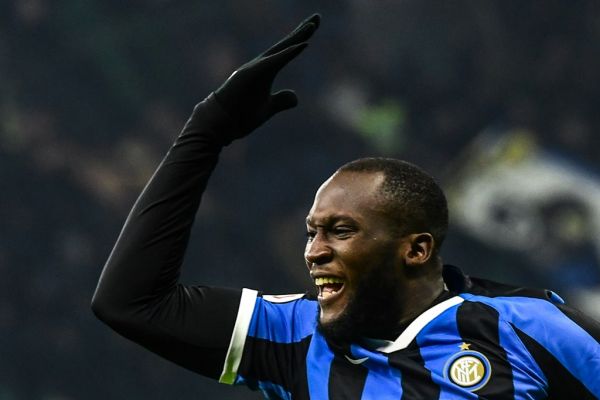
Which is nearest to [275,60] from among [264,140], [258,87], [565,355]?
[258,87]

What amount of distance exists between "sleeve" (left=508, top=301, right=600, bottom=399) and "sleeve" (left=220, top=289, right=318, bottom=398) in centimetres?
44

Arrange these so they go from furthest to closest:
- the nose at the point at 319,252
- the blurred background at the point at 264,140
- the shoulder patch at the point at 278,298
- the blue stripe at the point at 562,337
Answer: the blurred background at the point at 264,140 < the shoulder patch at the point at 278,298 < the nose at the point at 319,252 < the blue stripe at the point at 562,337

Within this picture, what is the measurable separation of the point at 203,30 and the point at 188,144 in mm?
3591

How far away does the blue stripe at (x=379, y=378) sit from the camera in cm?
184

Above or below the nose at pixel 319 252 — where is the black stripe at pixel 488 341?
below

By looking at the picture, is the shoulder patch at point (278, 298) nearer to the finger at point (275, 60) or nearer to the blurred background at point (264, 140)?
the finger at point (275, 60)

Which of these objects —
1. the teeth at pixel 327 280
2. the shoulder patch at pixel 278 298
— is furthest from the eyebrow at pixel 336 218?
the shoulder patch at pixel 278 298

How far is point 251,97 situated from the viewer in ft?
6.04

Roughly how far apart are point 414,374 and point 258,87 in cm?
61

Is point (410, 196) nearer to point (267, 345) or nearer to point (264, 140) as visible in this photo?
point (267, 345)

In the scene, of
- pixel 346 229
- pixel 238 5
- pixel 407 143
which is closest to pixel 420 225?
pixel 346 229

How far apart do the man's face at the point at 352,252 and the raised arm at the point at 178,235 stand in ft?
0.68

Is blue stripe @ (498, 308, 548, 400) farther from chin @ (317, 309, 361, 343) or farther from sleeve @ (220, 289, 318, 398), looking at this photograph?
sleeve @ (220, 289, 318, 398)

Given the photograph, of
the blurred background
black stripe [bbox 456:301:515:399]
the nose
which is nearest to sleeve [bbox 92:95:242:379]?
the nose
